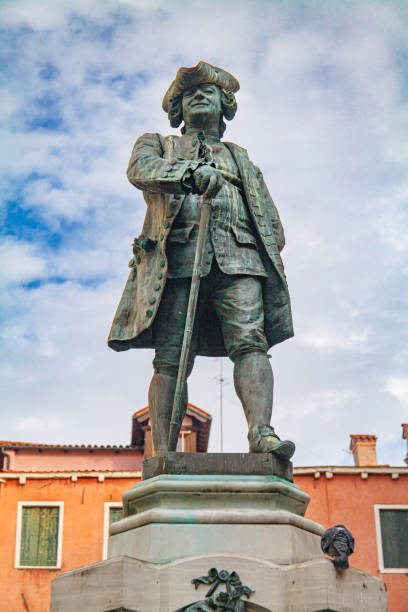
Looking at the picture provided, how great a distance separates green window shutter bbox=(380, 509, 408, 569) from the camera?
27.9m

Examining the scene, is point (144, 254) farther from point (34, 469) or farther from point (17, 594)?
point (34, 469)

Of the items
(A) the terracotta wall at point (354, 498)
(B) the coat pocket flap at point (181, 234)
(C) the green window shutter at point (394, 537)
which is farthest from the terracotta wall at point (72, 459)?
(B) the coat pocket flap at point (181, 234)

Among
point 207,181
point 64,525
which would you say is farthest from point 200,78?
point 64,525

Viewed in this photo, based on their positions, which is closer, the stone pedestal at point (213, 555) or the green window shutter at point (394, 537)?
the stone pedestal at point (213, 555)

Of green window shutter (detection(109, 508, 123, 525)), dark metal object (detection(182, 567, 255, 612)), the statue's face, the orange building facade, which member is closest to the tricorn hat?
the statue's face

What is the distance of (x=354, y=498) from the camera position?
94.8 ft

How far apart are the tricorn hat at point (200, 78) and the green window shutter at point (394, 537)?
23488 mm

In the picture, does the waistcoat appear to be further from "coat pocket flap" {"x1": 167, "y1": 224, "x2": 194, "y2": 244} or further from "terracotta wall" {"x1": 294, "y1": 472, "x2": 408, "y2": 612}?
"terracotta wall" {"x1": 294, "y1": 472, "x2": 408, "y2": 612}

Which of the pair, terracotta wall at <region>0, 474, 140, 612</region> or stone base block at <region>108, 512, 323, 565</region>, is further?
terracotta wall at <region>0, 474, 140, 612</region>

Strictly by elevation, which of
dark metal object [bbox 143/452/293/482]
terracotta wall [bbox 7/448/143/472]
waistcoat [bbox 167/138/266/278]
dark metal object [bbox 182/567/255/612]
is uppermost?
terracotta wall [bbox 7/448/143/472]

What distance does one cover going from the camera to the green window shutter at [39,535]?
94.5ft

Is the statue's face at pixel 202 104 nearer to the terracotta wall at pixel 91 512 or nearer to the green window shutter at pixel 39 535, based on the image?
the terracotta wall at pixel 91 512

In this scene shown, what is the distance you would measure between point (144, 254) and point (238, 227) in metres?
0.73

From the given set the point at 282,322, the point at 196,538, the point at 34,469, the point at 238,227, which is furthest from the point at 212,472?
the point at 34,469
